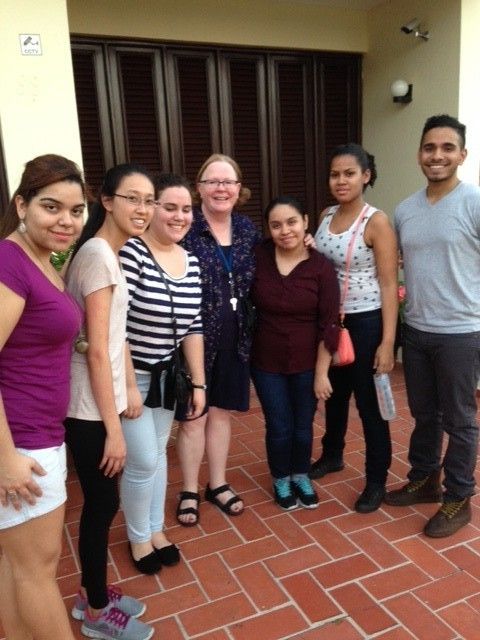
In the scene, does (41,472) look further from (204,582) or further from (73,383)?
(204,582)

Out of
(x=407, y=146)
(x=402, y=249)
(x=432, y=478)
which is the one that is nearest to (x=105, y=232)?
(x=402, y=249)

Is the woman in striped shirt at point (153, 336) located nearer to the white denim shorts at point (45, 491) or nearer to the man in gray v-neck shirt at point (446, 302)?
the white denim shorts at point (45, 491)

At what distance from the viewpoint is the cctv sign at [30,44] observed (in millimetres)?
3398

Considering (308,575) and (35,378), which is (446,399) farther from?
(35,378)

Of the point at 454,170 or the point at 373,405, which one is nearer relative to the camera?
the point at 454,170

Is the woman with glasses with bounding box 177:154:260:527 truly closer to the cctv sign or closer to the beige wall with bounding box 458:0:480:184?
the cctv sign

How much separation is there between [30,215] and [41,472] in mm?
703

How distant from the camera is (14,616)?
1.66 m

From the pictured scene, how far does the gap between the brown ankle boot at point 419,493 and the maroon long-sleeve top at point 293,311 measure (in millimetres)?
850

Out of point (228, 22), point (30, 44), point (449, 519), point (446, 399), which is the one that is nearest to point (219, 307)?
point (446, 399)

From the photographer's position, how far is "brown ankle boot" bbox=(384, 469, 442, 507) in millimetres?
2877

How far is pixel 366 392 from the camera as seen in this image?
2752 millimetres

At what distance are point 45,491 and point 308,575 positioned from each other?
1.34 meters

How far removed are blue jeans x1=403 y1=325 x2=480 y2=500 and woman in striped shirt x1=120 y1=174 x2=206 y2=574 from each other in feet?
3.53
